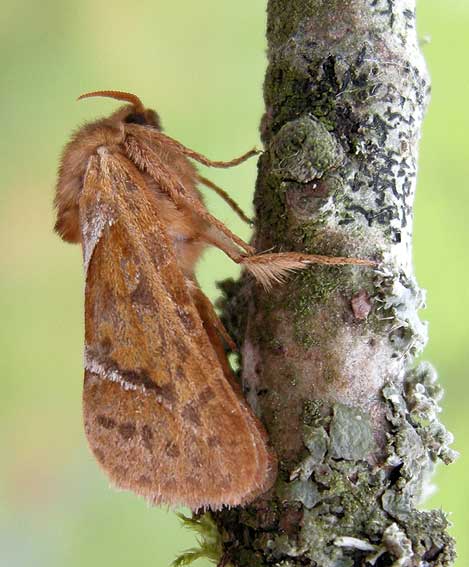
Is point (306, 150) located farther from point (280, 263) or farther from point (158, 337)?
point (158, 337)

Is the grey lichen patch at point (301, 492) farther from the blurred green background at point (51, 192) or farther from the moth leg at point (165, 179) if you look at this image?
the blurred green background at point (51, 192)

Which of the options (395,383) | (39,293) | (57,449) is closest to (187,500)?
(395,383)

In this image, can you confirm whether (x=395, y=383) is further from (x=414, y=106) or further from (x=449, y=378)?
(x=449, y=378)

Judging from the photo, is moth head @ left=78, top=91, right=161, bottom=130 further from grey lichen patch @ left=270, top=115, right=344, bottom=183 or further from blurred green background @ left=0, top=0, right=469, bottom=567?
blurred green background @ left=0, top=0, right=469, bottom=567

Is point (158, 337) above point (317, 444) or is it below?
above

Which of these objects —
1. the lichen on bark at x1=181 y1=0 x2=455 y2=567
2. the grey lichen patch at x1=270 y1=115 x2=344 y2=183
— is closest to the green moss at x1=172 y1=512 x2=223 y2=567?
the lichen on bark at x1=181 y1=0 x2=455 y2=567

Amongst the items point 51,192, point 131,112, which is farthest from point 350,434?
point 51,192

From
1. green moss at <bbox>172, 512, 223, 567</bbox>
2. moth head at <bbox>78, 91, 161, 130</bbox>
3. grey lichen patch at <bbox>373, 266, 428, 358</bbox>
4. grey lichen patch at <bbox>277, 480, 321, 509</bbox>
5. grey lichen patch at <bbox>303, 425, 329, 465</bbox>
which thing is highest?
moth head at <bbox>78, 91, 161, 130</bbox>
